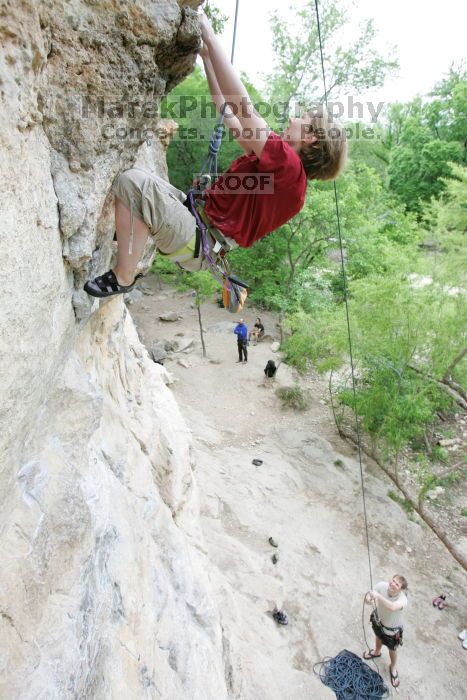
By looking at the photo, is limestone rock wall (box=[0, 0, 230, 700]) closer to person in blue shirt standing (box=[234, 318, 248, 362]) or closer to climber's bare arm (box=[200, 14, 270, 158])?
climber's bare arm (box=[200, 14, 270, 158])

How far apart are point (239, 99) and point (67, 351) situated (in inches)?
72.8

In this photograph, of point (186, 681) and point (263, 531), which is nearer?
point (186, 681)

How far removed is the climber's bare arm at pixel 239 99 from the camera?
7.51 ft

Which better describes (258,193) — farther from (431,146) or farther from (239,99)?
(431,146)

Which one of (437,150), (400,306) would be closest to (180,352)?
(400,306)

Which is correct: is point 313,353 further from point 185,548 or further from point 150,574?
point 150,574

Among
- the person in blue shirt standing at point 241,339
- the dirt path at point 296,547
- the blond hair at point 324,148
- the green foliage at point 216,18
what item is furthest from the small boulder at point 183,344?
the blond hair at point 324,148

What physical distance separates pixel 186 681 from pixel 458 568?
24.7ft

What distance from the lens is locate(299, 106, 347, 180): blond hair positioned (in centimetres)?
254

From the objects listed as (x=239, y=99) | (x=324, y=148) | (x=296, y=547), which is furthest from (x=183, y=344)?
(x=239, y=99)

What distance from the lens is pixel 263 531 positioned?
7.93 m

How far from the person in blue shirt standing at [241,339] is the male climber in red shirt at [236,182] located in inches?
408

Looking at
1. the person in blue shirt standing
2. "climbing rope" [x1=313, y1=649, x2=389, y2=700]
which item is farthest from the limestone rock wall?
the person in blue shirt standing

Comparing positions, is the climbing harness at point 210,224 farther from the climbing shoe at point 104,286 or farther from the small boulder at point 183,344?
the small boulder at point 183,344
